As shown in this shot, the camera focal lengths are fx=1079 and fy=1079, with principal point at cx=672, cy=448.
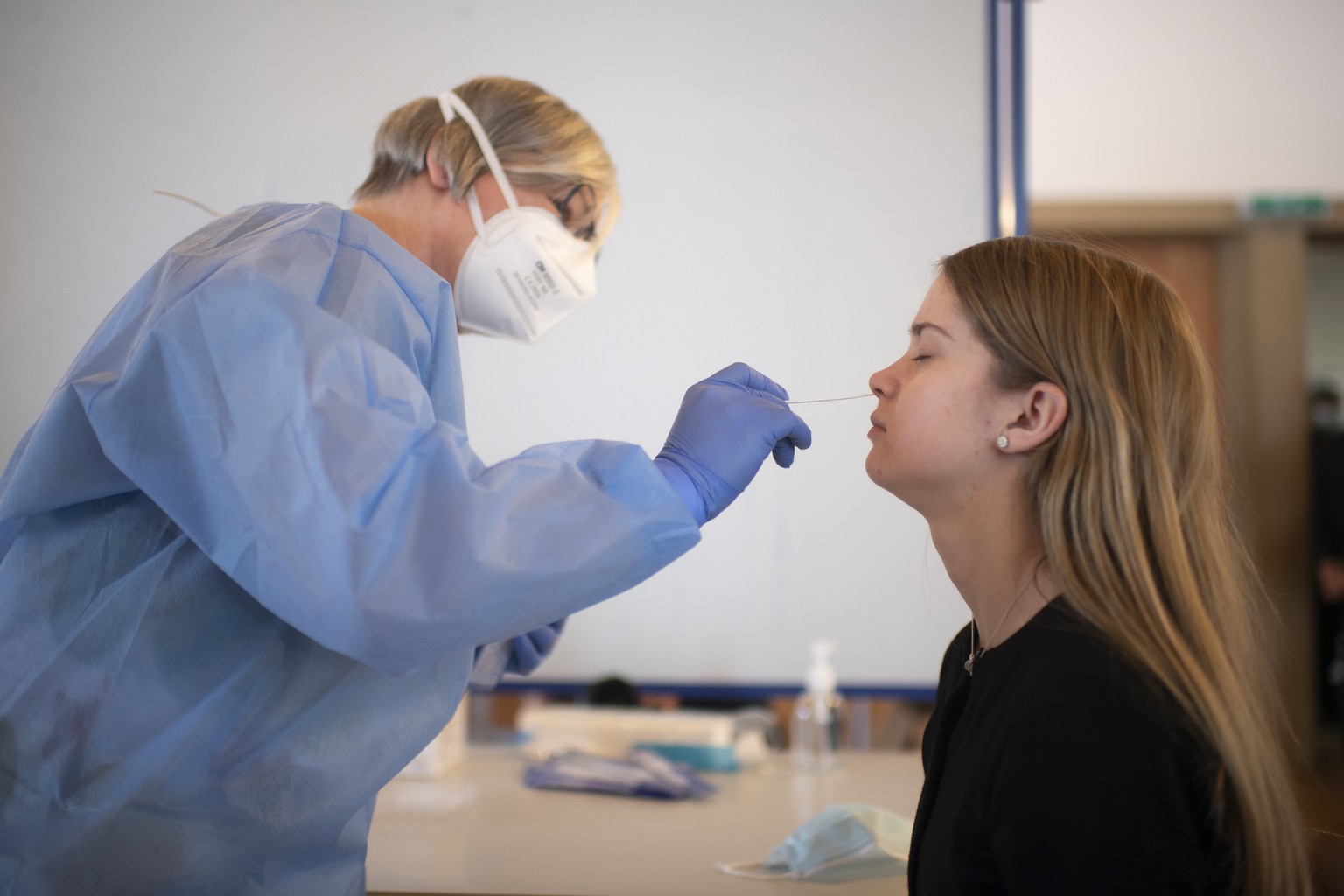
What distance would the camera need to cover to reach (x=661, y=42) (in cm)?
156

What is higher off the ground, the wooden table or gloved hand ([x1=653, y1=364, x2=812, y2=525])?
gloved hand ([x1=653, y1=364, x2=812, y2=525])

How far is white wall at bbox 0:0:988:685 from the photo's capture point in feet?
4.80

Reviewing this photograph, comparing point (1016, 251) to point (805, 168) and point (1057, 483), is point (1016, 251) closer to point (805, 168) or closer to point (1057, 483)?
point (1057, 483)

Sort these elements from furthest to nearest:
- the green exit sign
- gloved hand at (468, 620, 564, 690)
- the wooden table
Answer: the green exit sign → gloved hand at (468, 620, 564, 690) → the wooden table

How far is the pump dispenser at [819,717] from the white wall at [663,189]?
0.04 metres

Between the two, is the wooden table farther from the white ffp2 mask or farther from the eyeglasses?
the eyeglasses

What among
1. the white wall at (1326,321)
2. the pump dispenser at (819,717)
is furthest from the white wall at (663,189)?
the white wall at (1326,321)

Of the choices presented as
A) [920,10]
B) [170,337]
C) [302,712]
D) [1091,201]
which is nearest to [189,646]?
[302,712]

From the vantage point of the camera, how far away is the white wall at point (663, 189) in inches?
57.6

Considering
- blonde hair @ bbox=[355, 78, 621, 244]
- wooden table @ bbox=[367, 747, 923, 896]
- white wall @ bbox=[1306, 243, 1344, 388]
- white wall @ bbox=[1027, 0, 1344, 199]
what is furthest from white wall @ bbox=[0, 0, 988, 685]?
white wall @ bbox=[1306, 243, 1344, 388]

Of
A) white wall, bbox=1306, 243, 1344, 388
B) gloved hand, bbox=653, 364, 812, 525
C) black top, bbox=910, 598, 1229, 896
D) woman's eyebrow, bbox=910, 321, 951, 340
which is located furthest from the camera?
white wall, bbox=1306, 243, 1344, 388

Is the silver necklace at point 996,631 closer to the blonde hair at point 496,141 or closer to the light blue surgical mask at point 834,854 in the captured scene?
the light blue surgical mask at point 834,854

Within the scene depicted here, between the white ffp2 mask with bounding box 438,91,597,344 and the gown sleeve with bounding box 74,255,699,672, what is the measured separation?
0.36m

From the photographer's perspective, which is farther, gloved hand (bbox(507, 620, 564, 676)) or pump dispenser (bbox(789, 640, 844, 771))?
pump dispenser (bbox(789, 640, 844, 771))
